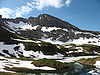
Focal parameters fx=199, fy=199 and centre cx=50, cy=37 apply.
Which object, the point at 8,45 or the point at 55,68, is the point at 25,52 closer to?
the point at 8,45

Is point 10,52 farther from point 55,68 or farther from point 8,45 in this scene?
point 55,68

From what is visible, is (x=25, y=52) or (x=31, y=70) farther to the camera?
(x=25, y=52)

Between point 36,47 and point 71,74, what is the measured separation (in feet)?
289

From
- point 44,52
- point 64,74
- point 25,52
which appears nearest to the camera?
point 64,74

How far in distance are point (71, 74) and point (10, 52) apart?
66872 mm

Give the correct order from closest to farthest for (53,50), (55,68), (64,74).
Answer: (64,74) < (55,68) < (53,50)

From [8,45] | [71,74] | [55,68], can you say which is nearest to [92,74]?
[71,74]

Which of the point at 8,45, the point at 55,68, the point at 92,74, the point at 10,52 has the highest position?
the point at 8,45

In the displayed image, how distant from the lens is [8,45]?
454ft

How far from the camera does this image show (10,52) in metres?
125

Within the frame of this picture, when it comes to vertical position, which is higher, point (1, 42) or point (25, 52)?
point (1, 42)

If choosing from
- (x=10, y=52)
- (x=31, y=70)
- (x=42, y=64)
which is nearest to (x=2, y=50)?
(x=10, y=52)

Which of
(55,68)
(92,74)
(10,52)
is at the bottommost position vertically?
(92,74)

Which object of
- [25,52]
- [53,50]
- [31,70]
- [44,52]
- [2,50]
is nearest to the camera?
[31,70]
